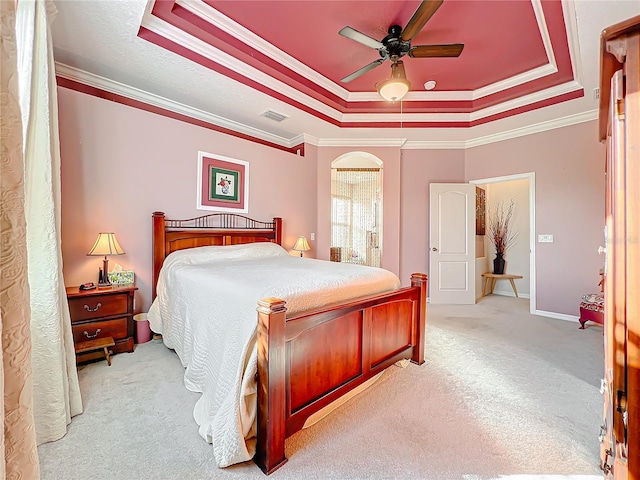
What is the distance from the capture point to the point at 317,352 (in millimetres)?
1665

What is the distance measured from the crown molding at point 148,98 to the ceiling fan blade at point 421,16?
8.51 feet

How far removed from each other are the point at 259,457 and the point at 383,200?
4.15m

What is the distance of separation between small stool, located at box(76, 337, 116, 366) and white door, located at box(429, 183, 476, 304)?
14.3ft

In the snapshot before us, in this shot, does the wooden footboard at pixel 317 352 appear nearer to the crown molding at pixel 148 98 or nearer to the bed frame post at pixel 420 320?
the bed frame post at pixel 420 320

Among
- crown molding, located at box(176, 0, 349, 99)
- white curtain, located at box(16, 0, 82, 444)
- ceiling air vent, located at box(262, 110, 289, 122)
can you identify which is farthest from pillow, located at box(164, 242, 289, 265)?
crown molding, located at box(176, 0, 349, 99)

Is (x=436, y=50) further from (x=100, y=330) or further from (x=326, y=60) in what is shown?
(x=100, y=330)

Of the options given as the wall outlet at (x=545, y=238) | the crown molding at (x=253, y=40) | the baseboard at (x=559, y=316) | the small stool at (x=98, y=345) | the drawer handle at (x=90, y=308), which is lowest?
the baseboard at (x=559, y=316)

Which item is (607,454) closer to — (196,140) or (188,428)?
(188,428)

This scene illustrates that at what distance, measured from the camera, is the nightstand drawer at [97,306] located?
2.38 meters

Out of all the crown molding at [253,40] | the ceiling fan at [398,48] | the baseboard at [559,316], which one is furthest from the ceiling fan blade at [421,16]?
the baseboard at [559,316]

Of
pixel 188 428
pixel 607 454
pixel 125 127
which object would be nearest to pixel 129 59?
A: pixel 125 127

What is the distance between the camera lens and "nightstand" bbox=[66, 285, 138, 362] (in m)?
2.38

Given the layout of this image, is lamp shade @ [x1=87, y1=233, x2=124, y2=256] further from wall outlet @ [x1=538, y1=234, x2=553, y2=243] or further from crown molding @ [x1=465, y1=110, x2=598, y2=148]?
wall outlet @ [x1=538, y1=234, x2=553, y2=243]

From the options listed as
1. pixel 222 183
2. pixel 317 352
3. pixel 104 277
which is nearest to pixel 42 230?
pixel 104 277
